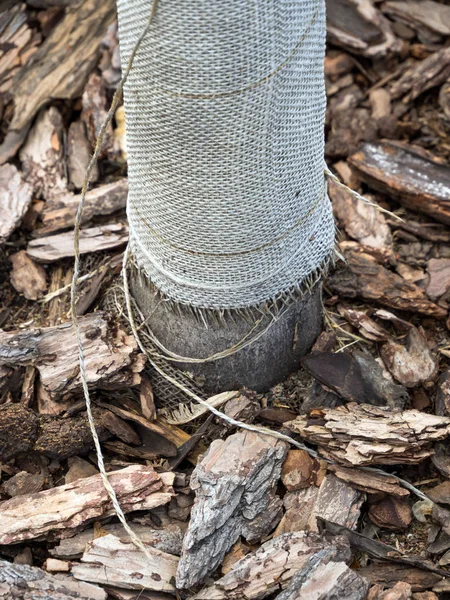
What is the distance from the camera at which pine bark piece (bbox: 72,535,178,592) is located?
1540 millimetres

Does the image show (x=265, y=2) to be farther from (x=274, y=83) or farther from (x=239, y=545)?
(x=239, y=545)

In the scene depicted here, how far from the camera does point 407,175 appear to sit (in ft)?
8.14

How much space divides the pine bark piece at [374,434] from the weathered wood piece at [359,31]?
1.82m

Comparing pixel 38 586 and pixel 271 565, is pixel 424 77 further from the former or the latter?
pixel 38 586

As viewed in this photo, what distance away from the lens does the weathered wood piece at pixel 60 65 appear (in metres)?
2.73

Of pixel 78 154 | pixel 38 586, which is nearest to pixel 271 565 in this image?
pixel 38 586

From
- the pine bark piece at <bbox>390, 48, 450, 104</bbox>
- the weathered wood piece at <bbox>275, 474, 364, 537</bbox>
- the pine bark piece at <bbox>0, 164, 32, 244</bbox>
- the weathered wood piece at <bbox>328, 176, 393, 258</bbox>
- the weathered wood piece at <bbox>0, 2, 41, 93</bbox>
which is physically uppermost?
the weathered wood piece at <bbox>0, 2, 41, 93</bbox>

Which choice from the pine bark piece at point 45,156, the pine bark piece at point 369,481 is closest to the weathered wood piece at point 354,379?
the pine bark piece at point 369,481

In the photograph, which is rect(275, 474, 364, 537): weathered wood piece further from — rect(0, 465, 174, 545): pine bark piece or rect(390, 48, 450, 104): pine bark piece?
rect(390, 48, 450, 104): pine bark piece

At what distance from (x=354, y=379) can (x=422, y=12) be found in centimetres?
197

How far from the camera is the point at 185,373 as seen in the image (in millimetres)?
1938

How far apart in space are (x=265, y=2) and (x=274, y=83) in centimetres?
17

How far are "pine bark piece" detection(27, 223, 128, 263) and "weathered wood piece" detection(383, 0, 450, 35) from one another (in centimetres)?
167

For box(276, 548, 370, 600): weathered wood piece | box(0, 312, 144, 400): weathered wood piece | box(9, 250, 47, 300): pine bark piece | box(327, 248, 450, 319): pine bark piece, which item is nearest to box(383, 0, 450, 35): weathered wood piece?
box(327, 248, 450, 319): pine bark piece
